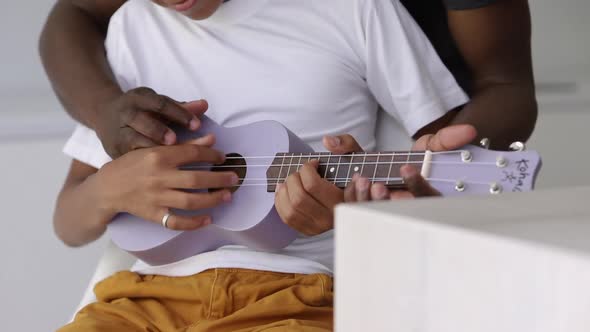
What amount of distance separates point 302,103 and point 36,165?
3.30 ft

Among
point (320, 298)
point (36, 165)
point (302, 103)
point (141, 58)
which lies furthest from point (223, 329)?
point (36, 165)

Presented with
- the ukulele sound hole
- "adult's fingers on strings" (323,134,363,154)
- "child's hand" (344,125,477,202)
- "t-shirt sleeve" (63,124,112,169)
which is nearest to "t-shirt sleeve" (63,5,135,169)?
"t-shirt sleeve" (63,124,112,169)

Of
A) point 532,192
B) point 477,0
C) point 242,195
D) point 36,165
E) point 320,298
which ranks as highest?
point 532,192

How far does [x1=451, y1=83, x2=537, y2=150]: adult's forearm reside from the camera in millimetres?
1092

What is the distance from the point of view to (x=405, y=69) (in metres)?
1.18

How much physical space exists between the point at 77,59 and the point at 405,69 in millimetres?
503

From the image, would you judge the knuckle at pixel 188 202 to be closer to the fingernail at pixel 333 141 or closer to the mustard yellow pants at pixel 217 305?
the mustard yellow pants at pixel 217 305

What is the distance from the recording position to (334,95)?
1.21 metres

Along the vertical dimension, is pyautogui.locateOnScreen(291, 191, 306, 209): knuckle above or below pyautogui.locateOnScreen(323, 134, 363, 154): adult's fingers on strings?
below

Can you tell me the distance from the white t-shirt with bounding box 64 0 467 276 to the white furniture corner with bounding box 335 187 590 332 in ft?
1.73

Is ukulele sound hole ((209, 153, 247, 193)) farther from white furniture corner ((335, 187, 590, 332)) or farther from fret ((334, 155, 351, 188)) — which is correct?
white furniture corner ((335, 187, 590, 332))

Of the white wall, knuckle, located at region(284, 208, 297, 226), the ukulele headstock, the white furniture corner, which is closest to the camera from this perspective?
the white furniture corner

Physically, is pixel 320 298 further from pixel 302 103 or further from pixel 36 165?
pixel 36 165

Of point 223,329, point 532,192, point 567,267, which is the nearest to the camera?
point 567,267
